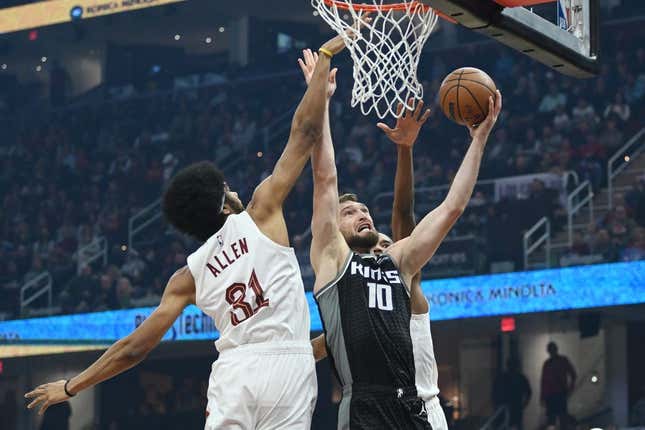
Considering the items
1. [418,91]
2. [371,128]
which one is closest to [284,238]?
[418,91]

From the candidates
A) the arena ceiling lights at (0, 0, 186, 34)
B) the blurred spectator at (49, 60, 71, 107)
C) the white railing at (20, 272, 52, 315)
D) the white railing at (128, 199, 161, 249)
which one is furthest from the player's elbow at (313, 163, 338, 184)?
the blurred spectator at (49, 60, 71, 107)

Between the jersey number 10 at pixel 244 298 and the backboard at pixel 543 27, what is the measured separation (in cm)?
151

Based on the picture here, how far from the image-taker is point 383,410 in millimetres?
5312

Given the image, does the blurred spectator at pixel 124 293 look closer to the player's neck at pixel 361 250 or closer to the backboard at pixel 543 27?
the backboard at pixel 543 27

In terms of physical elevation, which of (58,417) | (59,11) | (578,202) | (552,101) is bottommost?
(58,417)

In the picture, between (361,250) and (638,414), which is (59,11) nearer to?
(638,414)

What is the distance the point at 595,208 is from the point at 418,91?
442 inches

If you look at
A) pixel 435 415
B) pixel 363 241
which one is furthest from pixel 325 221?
pixel 435 415

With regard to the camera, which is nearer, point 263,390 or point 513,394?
point 263,390

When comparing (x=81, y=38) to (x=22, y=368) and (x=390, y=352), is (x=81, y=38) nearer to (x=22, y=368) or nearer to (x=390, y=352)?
(x=22, y=368)

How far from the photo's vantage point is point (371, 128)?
2152cm

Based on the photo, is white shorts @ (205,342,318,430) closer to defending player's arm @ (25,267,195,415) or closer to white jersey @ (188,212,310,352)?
white jersey @ (188,212,310,352)

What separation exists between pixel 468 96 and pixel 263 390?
6.18 feet

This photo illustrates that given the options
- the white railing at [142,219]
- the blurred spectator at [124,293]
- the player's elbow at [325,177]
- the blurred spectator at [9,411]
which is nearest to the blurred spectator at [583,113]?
the blurred spectator at [124,293]
